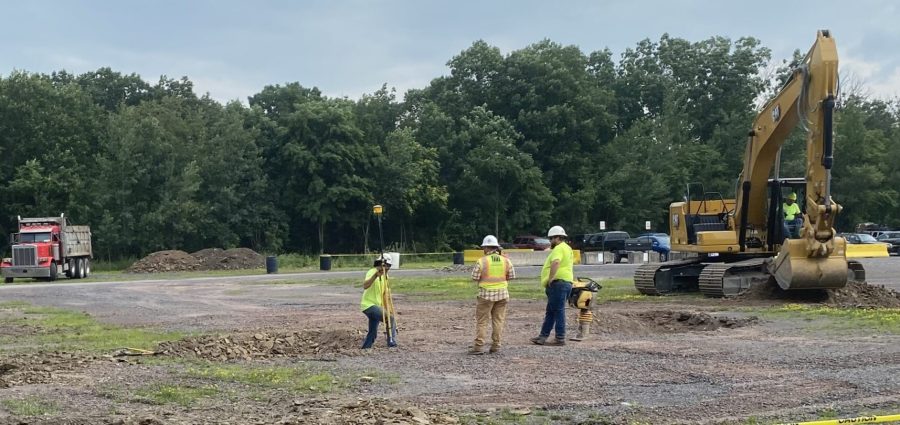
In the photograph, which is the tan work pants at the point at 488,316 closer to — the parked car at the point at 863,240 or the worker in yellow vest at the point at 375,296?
the worker in yellow vest at the point at 375,296

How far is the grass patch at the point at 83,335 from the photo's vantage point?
15.0m

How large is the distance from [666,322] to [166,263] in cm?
3807

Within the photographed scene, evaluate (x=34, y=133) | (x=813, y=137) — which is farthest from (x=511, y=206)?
(x=813, y=137)

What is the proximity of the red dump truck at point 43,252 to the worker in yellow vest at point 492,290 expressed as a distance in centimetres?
3366

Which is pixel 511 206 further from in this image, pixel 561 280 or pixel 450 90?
pixel 561 280

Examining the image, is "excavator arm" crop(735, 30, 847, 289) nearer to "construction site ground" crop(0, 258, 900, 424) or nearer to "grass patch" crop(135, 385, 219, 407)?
"construction site ground" crop(0, 258, 900, 424)

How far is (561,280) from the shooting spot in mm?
13461

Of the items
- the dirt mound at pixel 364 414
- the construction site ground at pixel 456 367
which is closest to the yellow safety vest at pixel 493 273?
the construction site ground at pixel 456 367

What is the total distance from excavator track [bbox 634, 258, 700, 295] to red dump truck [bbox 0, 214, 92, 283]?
1140 inches

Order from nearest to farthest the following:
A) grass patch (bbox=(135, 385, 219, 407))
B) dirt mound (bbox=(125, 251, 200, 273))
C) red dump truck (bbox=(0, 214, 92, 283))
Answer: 1. grass patch (bbox=(135, 385, 219, 407))
2. red dump truck (bbox=(0, 214, 92, 283))
3. dirt mound (bbox=(125, 251, 200, 273))

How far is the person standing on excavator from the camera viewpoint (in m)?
21.7

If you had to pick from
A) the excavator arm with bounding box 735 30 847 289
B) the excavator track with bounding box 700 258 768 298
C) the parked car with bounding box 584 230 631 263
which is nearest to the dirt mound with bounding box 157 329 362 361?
the excavator arm with bounding box 735 30 847 289

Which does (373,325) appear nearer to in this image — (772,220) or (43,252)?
(772,220)

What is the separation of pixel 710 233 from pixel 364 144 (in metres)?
41.8
